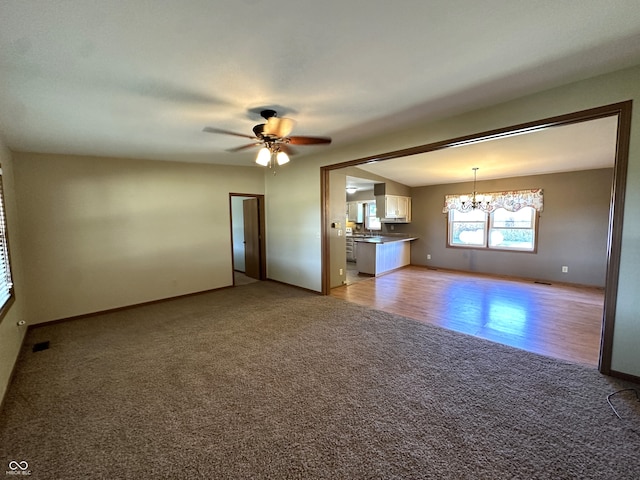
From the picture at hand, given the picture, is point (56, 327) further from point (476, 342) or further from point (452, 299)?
point (452, 299)

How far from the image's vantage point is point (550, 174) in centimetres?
593

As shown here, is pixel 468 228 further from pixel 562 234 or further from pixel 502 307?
pixel 502 307

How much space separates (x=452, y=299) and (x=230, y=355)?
Result: 383cm

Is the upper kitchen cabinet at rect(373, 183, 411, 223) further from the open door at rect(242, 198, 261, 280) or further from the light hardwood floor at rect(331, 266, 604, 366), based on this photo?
the open door at rect(242, 198, 261, 280)

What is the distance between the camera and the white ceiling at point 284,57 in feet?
4.83

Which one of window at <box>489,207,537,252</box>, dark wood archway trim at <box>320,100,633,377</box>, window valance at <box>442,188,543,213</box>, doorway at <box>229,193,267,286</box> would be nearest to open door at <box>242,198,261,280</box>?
doorway at <box>229,193,267,286</box>

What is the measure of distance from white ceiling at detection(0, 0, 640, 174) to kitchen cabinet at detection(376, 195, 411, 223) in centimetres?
416

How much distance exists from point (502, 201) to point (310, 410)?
22.0ft

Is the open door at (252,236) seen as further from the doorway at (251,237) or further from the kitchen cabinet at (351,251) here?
the kitchen cabinet at (351,251)

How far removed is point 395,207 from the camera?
24.3 feet

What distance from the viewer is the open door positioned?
6234 millimetres

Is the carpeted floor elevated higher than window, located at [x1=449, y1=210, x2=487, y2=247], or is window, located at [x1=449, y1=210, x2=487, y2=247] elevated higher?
window, located at [x1=449, y1=210, x2=487, y2=247]

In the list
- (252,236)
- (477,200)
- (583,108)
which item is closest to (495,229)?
(477,200)

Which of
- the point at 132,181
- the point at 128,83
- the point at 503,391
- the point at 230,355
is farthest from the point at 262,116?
the point at 503,391
